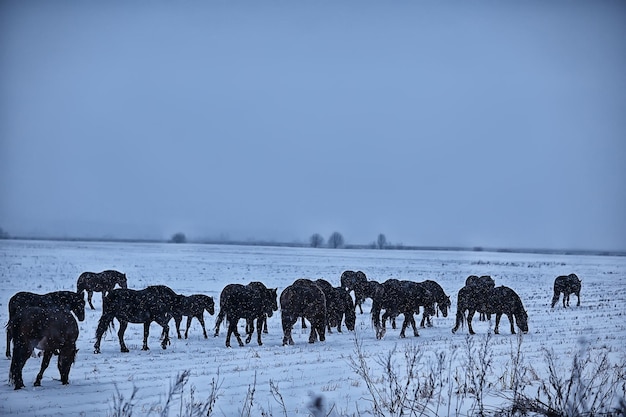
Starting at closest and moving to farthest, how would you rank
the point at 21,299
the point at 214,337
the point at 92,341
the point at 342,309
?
the point at 21,299 < the point at 92,341 < the point at 214,337 < the point at 342,309

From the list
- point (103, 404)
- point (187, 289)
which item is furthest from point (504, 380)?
point (187, 289)

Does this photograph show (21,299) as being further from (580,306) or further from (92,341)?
(580,306)

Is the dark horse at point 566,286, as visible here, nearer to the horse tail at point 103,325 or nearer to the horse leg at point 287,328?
the horse leg at point 287,328

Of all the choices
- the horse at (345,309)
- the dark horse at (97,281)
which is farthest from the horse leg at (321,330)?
the dark horse at (97,281)

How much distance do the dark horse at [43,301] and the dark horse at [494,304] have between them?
1103 cm

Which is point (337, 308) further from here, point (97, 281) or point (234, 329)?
point (97, 281)

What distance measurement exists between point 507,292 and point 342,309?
537 cm

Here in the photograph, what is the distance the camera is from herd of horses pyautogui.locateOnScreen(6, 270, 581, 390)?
8906mm

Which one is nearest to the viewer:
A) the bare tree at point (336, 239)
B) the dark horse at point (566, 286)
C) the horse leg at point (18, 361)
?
the horse leg at point (18, 361)

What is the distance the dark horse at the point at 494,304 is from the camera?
56.7 feet

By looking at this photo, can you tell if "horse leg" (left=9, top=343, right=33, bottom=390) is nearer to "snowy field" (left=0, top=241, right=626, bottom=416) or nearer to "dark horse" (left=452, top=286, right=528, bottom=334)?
"snowy field" (left=0, top=241, right=626, bottom=416)

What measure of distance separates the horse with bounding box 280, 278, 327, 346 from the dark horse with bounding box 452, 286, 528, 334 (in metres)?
4.73

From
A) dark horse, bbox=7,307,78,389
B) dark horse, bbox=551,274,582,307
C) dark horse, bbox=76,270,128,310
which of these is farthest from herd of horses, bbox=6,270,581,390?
dark horse, bbox=551,274,582,307

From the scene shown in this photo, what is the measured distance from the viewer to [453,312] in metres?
23.5
